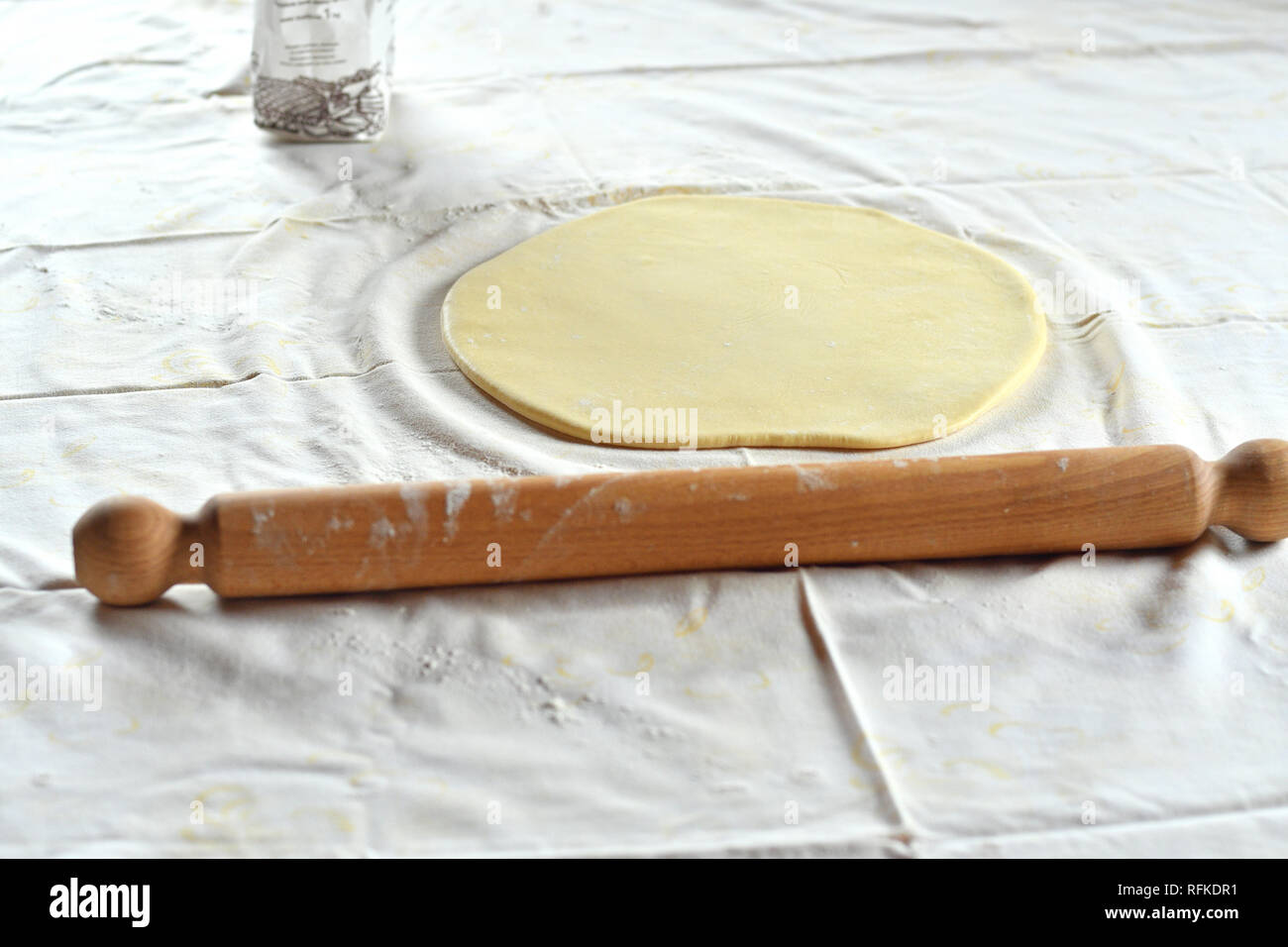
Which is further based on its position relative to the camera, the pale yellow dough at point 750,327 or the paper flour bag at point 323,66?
the paper flour bag at point 323,66

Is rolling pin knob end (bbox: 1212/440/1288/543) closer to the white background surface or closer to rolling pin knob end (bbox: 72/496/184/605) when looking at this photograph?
the white background surface

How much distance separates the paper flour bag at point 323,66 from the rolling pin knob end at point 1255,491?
4.52ft

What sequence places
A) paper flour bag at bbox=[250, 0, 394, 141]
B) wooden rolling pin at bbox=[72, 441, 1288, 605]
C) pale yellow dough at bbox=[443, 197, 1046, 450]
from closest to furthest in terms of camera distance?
wooden rolling pin at bbox=[72, 441, 1288, 605], pale yellow dough at bbox=[443, 197, 1046, 450], paper flour bag at bbox=[250, 0, 394, 141]

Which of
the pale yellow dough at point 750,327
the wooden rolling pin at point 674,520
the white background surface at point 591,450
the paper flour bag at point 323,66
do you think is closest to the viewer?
the white background surface at point 591,450

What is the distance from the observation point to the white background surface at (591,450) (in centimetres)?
79

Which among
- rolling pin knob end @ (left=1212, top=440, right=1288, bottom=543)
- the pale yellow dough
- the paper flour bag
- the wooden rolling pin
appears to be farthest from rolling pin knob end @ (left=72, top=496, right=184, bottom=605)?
the paper flour bag

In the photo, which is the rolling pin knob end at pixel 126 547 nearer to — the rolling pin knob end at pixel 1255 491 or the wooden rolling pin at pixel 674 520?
the wooden rolling pin at pixel 674 520

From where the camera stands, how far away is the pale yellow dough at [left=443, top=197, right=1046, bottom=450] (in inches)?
46.2

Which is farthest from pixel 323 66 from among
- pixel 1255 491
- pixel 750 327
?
pixel 1255 491

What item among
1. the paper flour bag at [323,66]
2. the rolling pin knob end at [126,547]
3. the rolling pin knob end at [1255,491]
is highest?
the paper flour bag at [323,66]

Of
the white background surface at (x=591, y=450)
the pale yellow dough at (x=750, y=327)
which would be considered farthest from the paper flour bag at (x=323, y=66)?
the pale yellow dough at (x=750, y=327)

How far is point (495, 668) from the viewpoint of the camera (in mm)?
894
